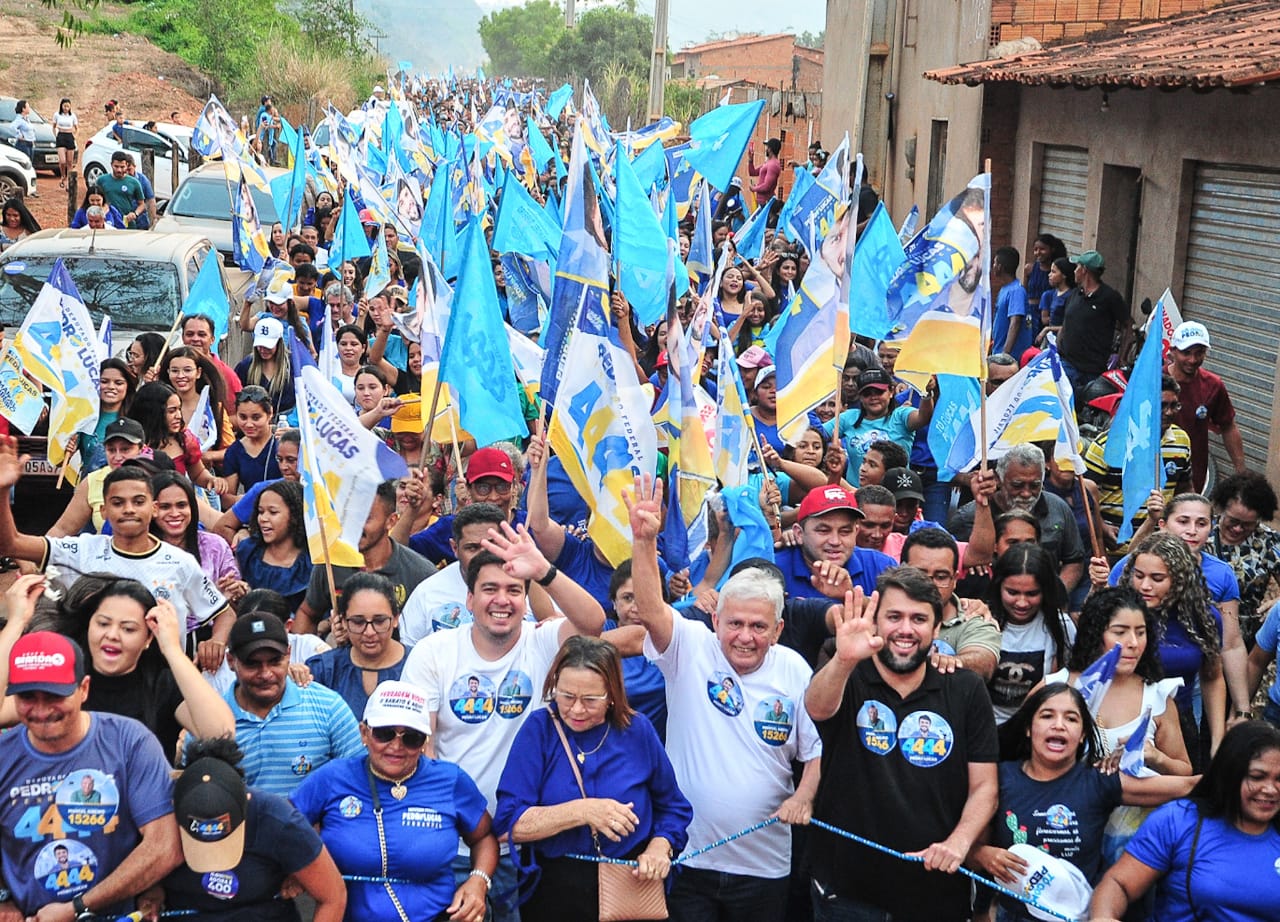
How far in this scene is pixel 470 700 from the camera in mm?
5449

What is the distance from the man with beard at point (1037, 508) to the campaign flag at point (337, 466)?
8.97 feet

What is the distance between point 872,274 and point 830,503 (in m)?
4.33

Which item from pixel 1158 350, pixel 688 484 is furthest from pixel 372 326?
pixel 1158 350

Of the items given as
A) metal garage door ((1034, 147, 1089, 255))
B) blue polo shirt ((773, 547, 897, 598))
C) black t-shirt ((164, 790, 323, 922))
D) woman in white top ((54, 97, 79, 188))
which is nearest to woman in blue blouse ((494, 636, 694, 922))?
black t-shirt ((164, 790, 323, 922))

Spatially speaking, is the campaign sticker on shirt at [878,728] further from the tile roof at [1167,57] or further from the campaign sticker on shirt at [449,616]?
the tile roof at [1167,57]

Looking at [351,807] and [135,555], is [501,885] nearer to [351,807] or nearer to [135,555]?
[351,807]

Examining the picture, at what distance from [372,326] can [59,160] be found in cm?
2277

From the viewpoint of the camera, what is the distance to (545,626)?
5613mm

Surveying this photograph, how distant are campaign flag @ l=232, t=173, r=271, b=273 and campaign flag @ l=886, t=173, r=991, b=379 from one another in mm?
7166

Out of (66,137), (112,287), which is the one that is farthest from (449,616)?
(66,137)

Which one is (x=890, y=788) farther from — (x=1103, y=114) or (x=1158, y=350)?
(x=1103, y=114)

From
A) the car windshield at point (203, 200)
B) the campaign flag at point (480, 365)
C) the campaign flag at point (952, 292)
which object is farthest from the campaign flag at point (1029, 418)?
the car windshield at point (203, 200)

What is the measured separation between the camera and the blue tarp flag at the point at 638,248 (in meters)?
9.29

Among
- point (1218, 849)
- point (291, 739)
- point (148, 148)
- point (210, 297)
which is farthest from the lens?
point (148, 148)
